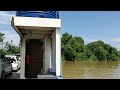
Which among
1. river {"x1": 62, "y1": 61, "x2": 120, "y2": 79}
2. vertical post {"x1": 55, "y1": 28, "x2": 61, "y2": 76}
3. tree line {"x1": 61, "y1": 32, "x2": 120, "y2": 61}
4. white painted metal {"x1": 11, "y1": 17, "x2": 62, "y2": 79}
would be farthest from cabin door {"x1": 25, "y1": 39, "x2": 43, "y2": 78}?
tree line {"x1": 61, "y1": 32, "x2": 120, "y2": 61}

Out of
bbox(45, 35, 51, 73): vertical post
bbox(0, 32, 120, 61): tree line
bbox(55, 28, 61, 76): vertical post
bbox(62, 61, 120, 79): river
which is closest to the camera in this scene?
bbox(55, 28, 61, 76): vertical post

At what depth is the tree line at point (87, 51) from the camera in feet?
69.3

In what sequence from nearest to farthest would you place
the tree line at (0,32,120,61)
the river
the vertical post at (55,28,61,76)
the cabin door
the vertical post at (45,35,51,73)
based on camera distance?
1. the vertical post at (55,28,61,76)
2. the vertical post at (45,35,51,73)
3. the cabin door
4. the river
5. the tree line at (0,32,120,61)

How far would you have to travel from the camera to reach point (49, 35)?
691 centimetres

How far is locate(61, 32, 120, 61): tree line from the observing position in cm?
2112

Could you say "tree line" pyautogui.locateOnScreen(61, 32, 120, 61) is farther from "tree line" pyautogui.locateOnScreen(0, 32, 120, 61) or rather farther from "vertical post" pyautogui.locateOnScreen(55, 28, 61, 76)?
"vertical post" pyautogui.locateOnScreen(55, 28, 61, 76)

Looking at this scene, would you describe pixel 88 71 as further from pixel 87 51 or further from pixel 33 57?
pixel 33 57

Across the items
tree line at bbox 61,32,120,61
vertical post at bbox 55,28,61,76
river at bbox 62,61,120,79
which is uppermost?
tree line at bbox 61,32,120,61

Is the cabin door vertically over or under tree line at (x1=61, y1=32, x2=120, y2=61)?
under
